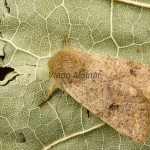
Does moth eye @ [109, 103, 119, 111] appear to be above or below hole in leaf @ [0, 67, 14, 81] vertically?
below

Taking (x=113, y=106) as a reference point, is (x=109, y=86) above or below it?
above

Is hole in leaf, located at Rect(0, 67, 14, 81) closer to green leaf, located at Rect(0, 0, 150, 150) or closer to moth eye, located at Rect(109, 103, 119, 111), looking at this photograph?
green leaf, located at Rect(0, 0, 150, 150)

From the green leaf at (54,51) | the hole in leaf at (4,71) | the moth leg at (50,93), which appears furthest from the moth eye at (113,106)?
the hole in leaf at (4,71)

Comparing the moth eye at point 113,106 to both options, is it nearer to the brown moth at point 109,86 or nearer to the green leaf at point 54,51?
the brown moth at point 109,86

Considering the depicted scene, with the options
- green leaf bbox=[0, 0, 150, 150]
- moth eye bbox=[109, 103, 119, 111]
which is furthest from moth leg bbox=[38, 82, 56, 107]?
moth eye bbox=[109, 103, 119, 111]

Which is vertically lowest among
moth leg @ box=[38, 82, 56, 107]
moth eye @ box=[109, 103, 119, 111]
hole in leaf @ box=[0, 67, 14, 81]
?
moth eye @ box=[109, 103, 119, 111]

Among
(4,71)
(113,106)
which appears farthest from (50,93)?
(113,106)

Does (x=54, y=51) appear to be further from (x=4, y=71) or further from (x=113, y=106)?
(x=113, y=106)
